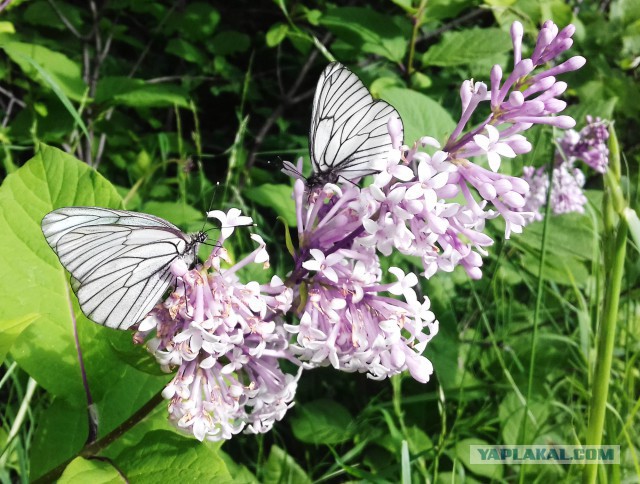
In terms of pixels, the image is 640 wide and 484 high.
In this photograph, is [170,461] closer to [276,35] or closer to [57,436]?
[57,436]

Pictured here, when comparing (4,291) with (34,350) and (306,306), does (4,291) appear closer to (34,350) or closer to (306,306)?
(34,350)

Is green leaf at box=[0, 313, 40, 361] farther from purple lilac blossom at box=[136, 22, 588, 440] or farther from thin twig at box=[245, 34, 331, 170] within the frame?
thin twig at box=[245, 34, 331, 170]

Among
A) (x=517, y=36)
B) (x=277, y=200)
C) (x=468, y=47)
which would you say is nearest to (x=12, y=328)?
(x=517, y=36)

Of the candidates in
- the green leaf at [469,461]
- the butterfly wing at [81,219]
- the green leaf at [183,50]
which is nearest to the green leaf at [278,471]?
the green leaf at [469,461]

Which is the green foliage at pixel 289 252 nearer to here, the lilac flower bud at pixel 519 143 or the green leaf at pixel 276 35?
the green leaf at pixel 276 35

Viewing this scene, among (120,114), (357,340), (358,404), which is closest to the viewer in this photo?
(357,340)

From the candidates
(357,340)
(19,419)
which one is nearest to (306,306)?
(357,340)
